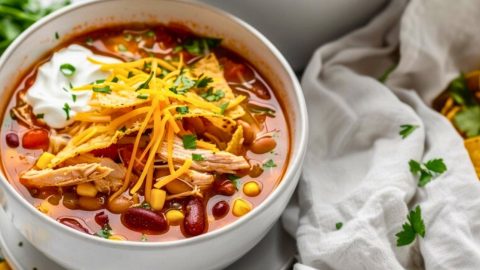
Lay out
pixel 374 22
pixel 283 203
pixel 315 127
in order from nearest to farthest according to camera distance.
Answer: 1. pixel 283 203
2. pixel 315 127
3. pixel 374 22

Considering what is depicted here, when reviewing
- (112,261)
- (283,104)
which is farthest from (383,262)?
(112,261)

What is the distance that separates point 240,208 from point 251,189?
9 cm

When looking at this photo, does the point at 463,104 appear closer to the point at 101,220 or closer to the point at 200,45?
the point at 200,45

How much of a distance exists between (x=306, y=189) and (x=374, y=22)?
0.81 meters

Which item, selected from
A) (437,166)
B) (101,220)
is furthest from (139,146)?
(437,166)

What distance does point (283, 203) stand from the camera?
262 cm

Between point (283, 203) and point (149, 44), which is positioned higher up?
point (149, 44)

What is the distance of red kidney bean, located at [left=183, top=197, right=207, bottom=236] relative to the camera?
250cm

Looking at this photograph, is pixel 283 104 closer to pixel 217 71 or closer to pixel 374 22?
pixel 217 71

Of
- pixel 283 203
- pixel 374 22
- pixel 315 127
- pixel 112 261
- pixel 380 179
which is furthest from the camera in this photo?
pixel 374 22

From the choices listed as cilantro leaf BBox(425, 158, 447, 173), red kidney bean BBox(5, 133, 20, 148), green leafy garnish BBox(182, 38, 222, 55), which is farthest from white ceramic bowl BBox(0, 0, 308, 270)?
cilantro leaf BBox(425, 158, 447, 173)

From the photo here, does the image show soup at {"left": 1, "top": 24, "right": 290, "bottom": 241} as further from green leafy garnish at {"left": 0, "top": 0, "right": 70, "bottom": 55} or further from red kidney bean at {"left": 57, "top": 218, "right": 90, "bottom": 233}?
green leafy garnish at {"left": 0, "top": 0, "right": 70, "bottom": 55}

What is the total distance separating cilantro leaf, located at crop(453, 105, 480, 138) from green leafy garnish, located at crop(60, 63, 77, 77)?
1421 mm

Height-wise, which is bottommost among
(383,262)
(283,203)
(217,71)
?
(383,262)
